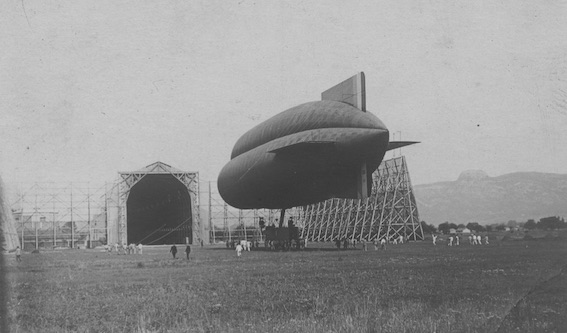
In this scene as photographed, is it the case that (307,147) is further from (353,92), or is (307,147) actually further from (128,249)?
(128,249)

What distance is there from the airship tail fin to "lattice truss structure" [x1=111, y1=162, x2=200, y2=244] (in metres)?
33.9

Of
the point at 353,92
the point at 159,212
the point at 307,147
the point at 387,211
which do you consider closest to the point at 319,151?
the point at 307,147

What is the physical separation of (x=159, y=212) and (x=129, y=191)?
52.9 feet

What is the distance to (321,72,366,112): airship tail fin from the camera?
24.3 meters

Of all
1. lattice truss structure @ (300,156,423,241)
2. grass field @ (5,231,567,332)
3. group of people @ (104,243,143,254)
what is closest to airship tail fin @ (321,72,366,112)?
grass field @ (5,231,567,332)

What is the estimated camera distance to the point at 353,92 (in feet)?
81.9

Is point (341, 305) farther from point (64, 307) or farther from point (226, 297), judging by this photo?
point (64, 307)

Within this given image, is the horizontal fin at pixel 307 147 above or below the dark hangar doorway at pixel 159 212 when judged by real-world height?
above

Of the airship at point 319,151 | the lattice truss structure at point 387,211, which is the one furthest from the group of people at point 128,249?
the lattice truss structure at point 387,211

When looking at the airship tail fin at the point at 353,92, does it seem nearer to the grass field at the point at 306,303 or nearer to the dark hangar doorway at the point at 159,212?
the grass field at the point at 306,303

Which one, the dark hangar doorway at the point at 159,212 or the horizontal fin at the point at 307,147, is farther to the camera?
the dark hangar doorway at the point at 159,212

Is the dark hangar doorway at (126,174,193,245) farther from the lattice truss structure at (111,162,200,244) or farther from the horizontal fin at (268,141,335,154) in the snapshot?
the horizontal fin at (268,141,335,154)

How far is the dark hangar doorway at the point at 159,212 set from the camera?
64375 millimetres

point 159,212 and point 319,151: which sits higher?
point 319,151
